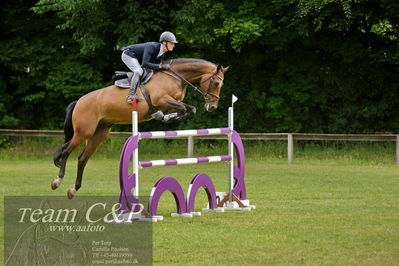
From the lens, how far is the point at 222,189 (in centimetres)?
1481

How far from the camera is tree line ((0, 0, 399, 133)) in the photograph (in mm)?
22391

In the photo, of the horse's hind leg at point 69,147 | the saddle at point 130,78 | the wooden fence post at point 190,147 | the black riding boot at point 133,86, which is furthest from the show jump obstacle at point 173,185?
the wooden fence post at point 190,147

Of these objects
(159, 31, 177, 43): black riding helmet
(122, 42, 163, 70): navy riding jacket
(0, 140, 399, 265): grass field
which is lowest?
(0, 140, 399, 265): grass field

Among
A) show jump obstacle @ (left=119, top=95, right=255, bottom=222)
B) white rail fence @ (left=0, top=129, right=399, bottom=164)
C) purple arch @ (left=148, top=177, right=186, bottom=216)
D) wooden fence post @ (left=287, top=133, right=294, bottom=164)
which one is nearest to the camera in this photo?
show jump obstacle @ (left=119, top=95, right=255, bottom=222)

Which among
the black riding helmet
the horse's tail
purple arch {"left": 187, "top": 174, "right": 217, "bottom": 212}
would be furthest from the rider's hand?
purple arch {"left": 187, "top": 174, "right": 217, "bottom": 212}

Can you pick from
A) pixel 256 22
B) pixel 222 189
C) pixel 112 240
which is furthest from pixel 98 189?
pixel 256 22

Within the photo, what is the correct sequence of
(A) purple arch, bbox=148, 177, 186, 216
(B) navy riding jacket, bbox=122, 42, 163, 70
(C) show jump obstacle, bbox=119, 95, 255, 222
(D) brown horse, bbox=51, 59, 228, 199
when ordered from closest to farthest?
(C) show jump obstacle, bbox=119, 95, 255, 222 < (A) purple arch, bbox=148, 177, 186, 216 < (B) navy riding jacket, bbox=122, 42, 163, 70 < (D) brown horse, bbox=51, 59, 228, 199

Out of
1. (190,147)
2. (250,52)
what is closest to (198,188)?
(190,147)

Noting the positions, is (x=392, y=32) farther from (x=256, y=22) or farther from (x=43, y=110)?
(x=43, y=110)

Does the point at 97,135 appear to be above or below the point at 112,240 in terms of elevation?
above

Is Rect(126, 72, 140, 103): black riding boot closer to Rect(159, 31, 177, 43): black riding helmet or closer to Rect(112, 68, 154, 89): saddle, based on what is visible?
Rect(112, 68, 154, 89): saddle

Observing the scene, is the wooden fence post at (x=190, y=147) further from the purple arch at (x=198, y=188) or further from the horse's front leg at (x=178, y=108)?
the purple arch at (x=198, y=188)

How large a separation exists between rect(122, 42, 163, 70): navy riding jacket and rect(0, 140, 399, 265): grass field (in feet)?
6.61

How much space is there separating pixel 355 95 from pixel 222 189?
9.24 metres
